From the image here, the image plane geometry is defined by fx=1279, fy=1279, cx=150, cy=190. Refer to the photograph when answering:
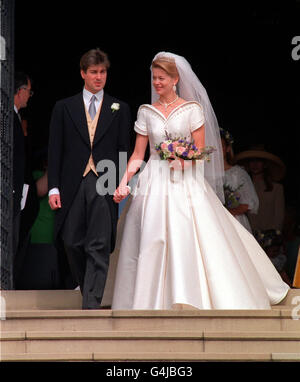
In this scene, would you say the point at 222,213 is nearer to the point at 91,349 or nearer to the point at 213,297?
the point at 213,297

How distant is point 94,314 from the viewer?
9.09 m

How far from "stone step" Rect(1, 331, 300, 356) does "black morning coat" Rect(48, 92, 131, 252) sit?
1.40 m

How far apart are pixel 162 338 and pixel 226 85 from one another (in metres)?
6.54

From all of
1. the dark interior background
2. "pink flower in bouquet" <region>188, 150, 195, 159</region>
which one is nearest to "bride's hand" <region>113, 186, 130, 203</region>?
"pink flower in bouquet" <region>188, 150, 195, 159</region>

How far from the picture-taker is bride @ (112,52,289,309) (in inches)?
388

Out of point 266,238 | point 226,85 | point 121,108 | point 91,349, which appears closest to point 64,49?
point 226,85

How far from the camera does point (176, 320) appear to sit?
901 centimetres

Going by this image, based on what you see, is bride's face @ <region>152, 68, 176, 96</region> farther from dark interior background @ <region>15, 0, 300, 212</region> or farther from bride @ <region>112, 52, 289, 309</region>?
dark interior background @ <region>15, 0, 300, 212</region>

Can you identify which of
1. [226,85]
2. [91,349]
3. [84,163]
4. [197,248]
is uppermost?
[226,85]

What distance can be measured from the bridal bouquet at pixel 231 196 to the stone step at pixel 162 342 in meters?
3.72

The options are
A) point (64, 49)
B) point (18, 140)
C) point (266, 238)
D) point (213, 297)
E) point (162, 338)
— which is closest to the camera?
point (162, 338)

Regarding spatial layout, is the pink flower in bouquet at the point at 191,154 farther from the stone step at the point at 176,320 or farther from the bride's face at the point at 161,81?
the stone step at the point at 176,320

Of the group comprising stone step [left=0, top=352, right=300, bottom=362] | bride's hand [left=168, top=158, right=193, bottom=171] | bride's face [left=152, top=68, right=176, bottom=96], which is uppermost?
bride's face [left=152, top=68, right=176, bottom=96]

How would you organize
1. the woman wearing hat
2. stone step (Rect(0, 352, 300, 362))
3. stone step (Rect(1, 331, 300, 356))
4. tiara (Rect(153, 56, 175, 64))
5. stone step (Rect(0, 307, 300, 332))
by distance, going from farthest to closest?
the woman wearing hat
tiara (Rect(153, 56, 175, 64))
stone step (Rect(0, 307, 300, 332))
stone step (Rect(1, 331, 300, 356))
stone step (Rect(0, 352, 300, 362))
